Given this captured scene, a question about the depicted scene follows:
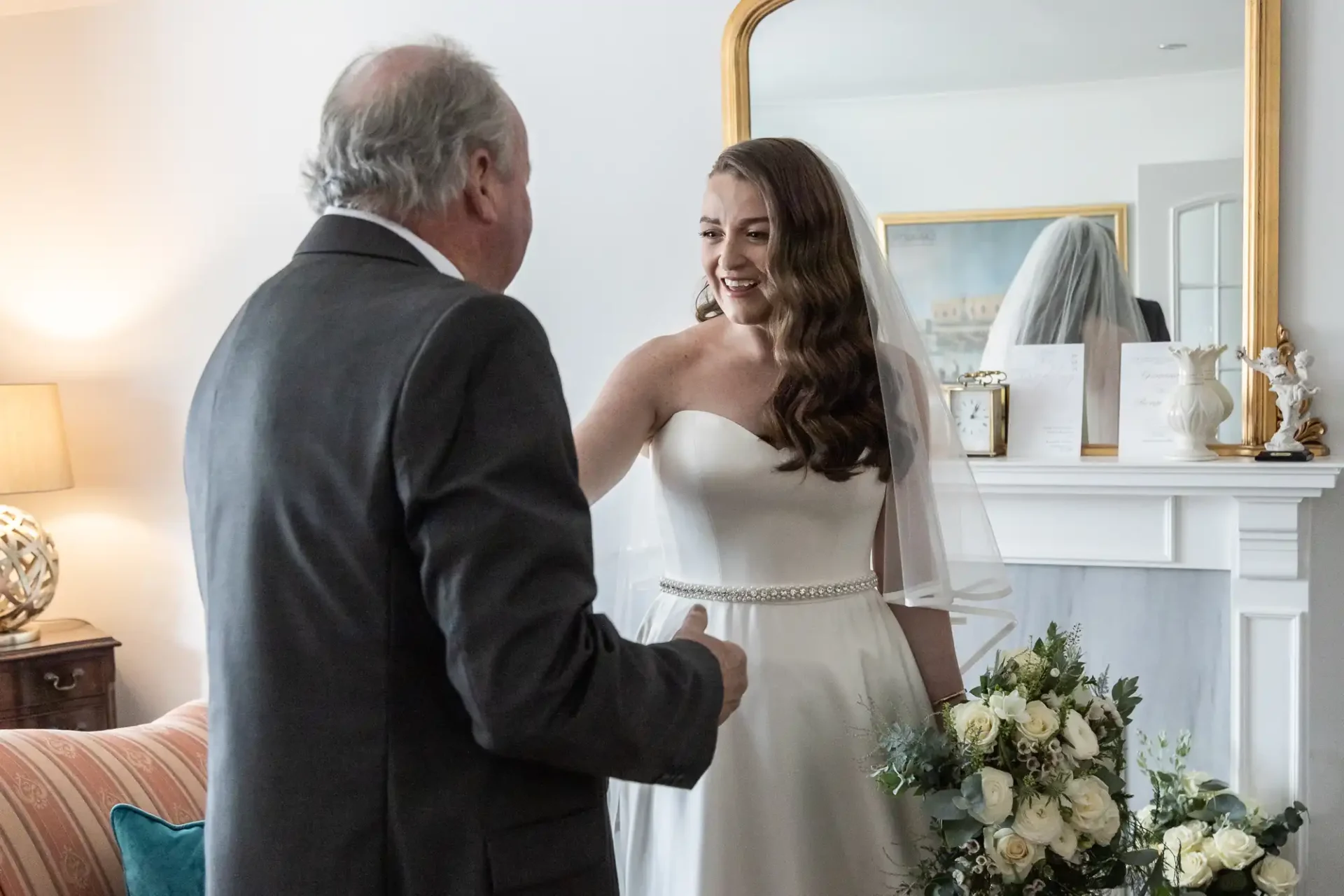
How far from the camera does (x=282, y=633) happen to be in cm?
114

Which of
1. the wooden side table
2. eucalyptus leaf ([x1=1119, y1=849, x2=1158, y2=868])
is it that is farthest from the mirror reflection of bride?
Result: the wooden side table

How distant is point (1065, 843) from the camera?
1.67 m

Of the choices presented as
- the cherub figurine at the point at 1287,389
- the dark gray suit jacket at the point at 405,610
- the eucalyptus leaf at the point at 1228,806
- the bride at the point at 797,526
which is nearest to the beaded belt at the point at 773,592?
the bride at the point at 797,526

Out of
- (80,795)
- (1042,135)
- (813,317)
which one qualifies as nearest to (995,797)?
(813,317)

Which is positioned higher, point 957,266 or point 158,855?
point 957,266

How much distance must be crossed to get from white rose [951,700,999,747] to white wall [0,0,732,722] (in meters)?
1.71

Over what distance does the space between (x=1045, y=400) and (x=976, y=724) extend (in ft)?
4.51

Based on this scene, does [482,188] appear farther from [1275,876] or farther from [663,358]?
[1275,876]

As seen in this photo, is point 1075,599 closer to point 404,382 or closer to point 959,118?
point 959,118

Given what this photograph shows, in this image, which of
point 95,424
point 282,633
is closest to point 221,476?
point 282,633

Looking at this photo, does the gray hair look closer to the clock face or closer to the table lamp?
the clock face

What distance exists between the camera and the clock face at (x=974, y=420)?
114 inches

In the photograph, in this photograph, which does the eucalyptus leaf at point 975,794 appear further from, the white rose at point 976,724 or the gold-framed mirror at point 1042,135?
the gold-framed mirror at point 1042,135

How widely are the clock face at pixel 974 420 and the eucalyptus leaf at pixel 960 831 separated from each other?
133 centimetres
